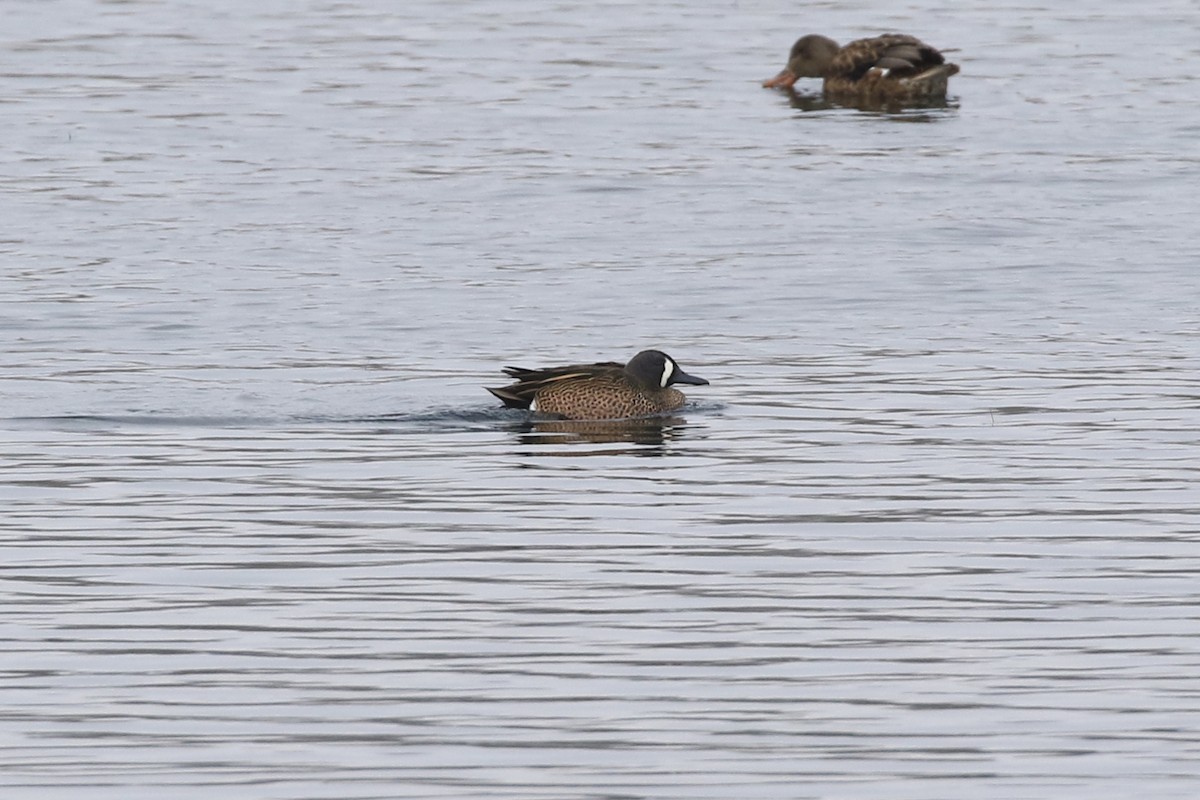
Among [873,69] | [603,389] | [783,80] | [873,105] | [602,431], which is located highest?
[603,389]

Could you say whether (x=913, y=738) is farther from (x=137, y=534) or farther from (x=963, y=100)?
(x=963, y=100)

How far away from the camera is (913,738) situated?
309 inches

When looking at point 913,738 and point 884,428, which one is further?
point 884,428

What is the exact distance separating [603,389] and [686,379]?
0.48m

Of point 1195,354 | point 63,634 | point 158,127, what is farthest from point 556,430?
point 158,127

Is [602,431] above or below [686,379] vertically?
below

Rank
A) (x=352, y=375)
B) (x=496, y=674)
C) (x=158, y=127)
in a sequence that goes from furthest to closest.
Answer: (x=158, y=127), (x=352, y=375), (x=496, y=674)

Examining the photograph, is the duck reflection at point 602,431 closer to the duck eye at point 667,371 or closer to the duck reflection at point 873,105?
the duck eye at point 667,371

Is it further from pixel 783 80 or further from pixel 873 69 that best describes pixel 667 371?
pixel 783 80

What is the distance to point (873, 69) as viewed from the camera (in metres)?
29.2

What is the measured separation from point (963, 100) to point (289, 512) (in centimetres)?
1899

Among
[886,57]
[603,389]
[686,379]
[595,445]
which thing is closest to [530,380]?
[603,389]

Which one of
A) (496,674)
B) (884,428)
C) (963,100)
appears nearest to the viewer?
(496,674)

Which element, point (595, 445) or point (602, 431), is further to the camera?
point (602, 431)
